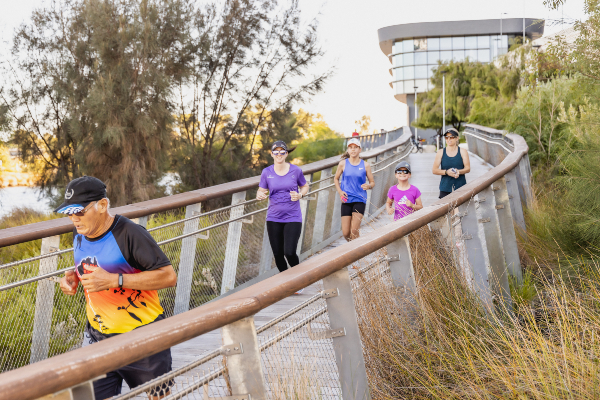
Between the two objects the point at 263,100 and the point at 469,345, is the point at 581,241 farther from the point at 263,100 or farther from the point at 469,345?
the point at 263,100

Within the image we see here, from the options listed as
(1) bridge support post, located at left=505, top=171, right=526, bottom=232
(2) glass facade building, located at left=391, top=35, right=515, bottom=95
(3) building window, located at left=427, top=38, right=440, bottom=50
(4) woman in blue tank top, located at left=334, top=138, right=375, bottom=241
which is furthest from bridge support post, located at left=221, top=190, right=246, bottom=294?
(3) building window, located at left=427, top=38, right=440, bottom=50

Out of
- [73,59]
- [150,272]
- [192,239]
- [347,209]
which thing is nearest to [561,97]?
[347,209]

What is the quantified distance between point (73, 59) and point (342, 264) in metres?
19.7

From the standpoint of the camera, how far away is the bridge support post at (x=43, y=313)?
14.0 feet

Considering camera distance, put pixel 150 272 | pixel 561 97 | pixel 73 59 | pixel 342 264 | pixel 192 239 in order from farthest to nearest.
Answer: pixel 73 59 < pixel 561 97 < pixel 192 239 < pixel 150 272 < pixel 342 264

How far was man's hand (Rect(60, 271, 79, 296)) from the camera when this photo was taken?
315 centimetres

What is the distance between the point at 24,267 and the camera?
13.8ft

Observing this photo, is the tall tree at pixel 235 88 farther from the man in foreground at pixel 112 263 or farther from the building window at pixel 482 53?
the building window at pixel 482 53

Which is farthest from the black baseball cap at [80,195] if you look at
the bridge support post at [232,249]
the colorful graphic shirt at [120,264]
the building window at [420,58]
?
the building window at [420,58]

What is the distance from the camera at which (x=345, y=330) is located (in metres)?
2.45

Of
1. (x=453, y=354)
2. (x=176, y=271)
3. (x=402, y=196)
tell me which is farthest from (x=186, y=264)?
(x=453, y=354)

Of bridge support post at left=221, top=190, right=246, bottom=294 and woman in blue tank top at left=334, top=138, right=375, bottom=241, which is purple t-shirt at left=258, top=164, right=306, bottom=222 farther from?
woman in blue tank top at left=334, top=138, right=375, bottom=241

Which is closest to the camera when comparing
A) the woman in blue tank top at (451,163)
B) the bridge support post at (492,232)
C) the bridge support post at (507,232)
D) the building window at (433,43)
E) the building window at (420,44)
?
the bridge support post at (492,232)

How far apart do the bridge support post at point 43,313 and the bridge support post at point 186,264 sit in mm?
1538
